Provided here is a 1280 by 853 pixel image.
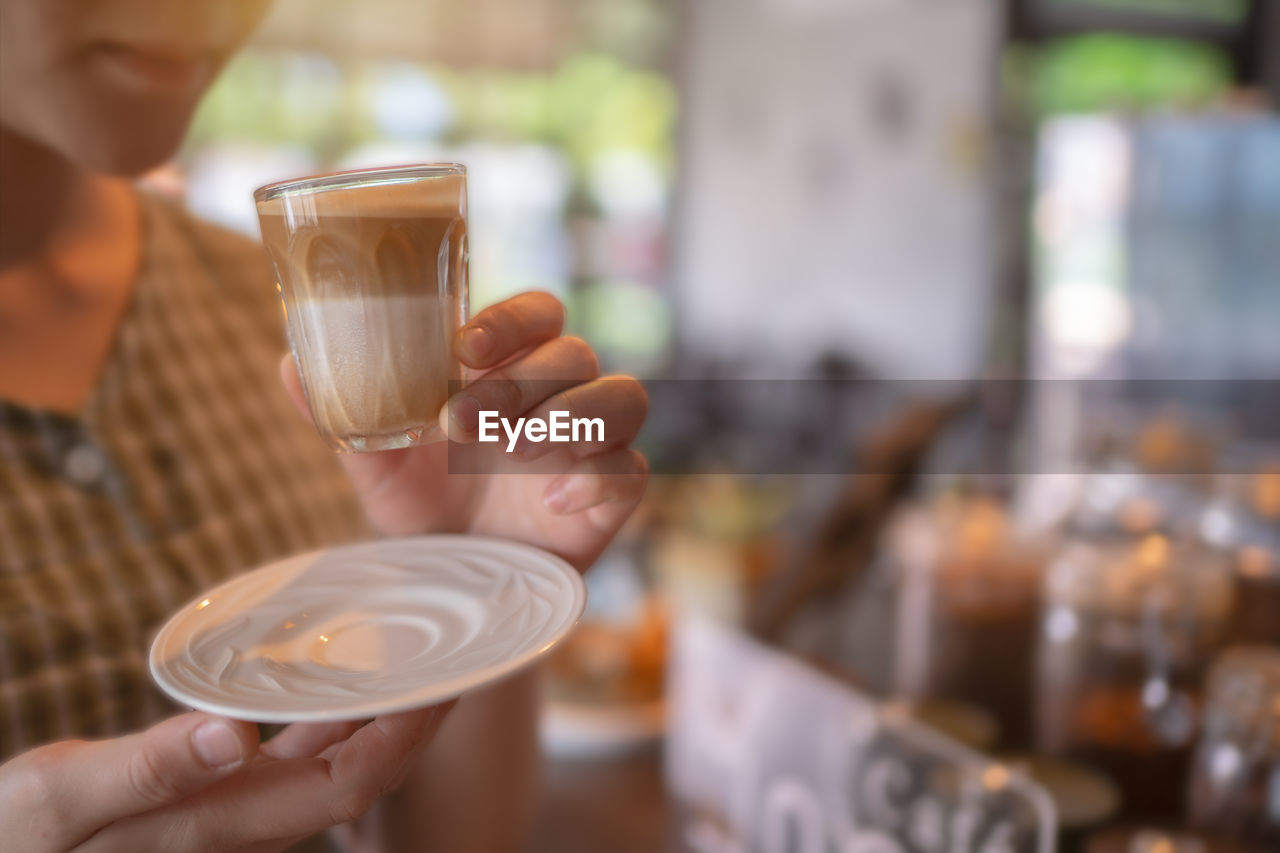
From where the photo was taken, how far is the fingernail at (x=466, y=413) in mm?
772

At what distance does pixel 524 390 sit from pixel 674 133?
7478 millimetres

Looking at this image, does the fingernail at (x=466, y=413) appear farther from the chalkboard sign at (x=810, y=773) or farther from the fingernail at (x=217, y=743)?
the chalkboard sign at (x=810, y=773)

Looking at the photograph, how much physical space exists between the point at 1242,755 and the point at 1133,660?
211 mm

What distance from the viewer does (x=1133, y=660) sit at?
1170mm

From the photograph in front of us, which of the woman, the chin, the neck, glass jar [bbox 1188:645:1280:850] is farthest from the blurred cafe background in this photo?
the chin

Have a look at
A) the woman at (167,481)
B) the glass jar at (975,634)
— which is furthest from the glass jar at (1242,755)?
the woman at (167,481)

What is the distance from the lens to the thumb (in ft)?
1.91

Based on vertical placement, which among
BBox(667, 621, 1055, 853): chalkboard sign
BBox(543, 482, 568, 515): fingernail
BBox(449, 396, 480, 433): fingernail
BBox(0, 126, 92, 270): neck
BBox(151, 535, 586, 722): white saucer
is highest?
BBox(0, 126, 92, 270): neck

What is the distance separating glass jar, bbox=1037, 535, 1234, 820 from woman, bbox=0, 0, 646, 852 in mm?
652

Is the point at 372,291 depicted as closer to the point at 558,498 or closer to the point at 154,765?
the point at 558,498

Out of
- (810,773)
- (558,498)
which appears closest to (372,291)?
(558,498)

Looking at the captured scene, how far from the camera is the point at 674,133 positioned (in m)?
7.88

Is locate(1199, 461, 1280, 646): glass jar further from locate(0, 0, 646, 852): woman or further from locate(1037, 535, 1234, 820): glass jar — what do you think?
locate(0, 0, 646, 852): woman

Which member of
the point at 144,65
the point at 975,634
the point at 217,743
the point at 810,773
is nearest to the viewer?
the point at 217,743
